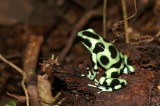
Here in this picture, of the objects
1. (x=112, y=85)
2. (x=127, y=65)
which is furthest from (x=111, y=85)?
(x=127, y=65)

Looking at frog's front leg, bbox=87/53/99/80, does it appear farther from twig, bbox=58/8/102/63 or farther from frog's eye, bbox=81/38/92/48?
twig, bbox=58/8/102/63

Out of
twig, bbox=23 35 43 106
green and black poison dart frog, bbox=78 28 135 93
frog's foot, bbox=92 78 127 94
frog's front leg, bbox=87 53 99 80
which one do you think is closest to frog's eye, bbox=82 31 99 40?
green and black poison dart frog, bbox=78 28 135 93

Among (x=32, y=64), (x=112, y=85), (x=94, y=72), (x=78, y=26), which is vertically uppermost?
(x=78, y=26)

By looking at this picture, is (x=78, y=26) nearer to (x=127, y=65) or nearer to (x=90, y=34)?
(x=90, y=34)

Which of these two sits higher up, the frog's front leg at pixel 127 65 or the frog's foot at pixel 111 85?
the frog's front leg at pixel 127 65

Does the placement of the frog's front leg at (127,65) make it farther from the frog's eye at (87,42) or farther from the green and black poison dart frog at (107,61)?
the frog's eye at (87,42)

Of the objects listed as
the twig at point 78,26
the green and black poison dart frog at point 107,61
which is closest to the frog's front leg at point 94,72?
the green and black poison dart frog at point 107,61

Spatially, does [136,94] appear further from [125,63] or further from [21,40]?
[21,40]
